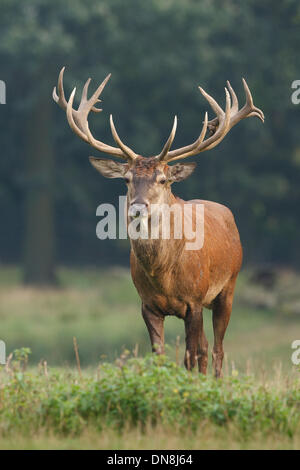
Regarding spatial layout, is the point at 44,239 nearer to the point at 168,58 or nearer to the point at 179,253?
the point at 168,58

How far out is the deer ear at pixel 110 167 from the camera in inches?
291

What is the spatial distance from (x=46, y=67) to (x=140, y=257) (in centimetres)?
1895

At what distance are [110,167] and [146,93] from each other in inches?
765

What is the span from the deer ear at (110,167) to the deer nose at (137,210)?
70cm

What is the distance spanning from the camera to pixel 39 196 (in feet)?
85.2

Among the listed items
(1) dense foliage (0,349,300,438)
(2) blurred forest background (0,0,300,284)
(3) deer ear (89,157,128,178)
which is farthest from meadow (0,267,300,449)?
(2) blurred forest background (0,0,300,284)

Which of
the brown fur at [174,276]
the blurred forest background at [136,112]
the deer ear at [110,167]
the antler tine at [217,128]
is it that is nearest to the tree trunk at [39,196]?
the blurred forest background at [136,112]

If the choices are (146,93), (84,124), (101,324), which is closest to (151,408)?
(84,124)

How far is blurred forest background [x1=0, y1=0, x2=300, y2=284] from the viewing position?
80.0 feet

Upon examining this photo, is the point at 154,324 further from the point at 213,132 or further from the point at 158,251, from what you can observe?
the point at 213,132

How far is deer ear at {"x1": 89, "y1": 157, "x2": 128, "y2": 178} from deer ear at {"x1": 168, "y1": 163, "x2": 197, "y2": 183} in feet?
A: 1.22

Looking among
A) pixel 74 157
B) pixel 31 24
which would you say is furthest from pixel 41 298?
pixel 31 24

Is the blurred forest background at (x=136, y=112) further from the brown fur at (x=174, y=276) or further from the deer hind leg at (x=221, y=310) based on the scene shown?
the brown fur at (x=174, y=276)

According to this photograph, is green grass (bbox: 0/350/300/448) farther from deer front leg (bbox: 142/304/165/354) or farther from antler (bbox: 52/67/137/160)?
antler (bbox: 52/67/137/160)
